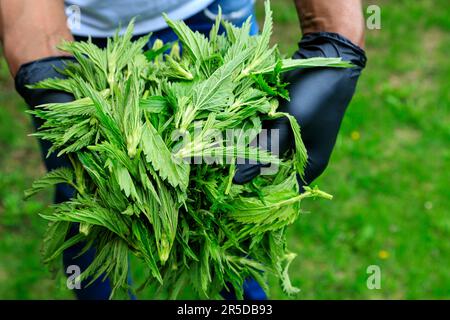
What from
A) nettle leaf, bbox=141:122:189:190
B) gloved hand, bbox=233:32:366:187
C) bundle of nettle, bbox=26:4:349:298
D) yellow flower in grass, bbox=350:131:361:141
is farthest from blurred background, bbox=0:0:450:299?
nettle leaf, bbox=141:122:189:190

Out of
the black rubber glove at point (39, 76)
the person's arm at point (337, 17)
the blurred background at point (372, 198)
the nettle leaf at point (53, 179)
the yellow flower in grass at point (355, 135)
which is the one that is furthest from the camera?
the yellow flower in grass at point (355, 135)

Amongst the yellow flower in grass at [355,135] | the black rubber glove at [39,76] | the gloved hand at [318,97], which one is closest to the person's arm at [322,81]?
the gloved hand at [318,97]

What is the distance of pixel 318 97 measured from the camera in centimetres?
186

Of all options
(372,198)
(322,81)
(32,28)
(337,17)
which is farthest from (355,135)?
(32,28)

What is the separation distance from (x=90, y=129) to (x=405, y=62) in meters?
3.12

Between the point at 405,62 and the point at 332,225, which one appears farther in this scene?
the point at 405,62

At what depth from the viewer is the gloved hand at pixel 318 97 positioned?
1.83m

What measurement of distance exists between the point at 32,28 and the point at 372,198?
2030 millimetres

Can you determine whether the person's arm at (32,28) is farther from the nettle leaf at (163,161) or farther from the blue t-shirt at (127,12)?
the nettle leaf at (163,161)

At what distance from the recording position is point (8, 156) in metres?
3.82

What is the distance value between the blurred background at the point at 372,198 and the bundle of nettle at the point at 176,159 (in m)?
1.28

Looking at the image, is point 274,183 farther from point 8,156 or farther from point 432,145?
point 8,156
